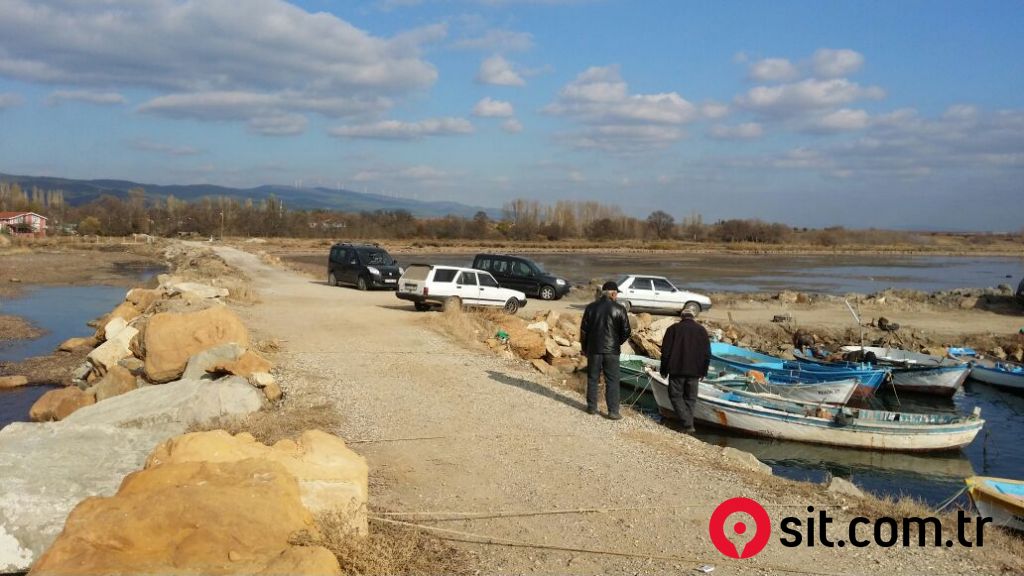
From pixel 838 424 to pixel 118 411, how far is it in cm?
1275

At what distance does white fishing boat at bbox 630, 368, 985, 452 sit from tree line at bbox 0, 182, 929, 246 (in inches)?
4207

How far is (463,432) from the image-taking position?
1021 centimetres

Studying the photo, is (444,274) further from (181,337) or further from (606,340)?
(606,340)

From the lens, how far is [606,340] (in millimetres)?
11398

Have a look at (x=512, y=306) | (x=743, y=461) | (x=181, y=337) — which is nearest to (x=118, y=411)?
(x=181, y=337)

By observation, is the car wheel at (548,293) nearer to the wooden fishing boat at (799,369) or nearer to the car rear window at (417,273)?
the car rear window at (417,273)

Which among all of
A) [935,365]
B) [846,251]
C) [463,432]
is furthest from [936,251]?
[463,432]

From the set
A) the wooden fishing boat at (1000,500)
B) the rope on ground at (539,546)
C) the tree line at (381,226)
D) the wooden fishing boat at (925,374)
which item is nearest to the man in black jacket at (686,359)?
the wooden fishing boat at (1000,500)

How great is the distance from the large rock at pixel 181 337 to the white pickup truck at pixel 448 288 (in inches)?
354

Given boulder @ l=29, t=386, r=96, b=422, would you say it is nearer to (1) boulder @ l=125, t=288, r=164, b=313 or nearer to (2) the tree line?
(1) boulder @ l=125, t=288, r=164, b=313

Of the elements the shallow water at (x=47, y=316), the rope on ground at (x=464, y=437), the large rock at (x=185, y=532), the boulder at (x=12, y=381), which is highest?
the large rock at (x=185, y=532)

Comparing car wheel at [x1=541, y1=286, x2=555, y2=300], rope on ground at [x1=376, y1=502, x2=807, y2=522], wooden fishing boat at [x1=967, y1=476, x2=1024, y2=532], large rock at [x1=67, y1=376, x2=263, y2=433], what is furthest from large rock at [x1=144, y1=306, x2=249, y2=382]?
car wheel at [x1=541, y1=286, x2=555, y2=300]

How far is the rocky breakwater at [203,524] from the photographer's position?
505cm

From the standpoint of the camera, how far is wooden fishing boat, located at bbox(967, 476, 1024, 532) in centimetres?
861
